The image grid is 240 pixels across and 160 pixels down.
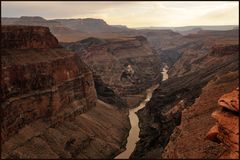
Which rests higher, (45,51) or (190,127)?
(45,51)

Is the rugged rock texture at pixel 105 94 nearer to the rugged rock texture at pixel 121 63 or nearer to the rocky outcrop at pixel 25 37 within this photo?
the rugged rock texture at pixel 121 63

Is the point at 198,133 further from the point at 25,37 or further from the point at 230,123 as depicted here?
the point at 25,37

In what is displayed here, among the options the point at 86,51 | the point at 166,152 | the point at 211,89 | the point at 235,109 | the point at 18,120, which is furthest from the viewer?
the point at 86,51

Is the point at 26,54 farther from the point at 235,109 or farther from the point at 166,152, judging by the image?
the point at 235,109

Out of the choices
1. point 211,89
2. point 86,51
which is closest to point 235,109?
point 211,89

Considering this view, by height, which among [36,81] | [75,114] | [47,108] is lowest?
[75,114]

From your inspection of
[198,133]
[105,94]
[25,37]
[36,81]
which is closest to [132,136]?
[105,94]

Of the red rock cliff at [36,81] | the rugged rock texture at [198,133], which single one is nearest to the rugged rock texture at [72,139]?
the red rock cliff at [36,81]
